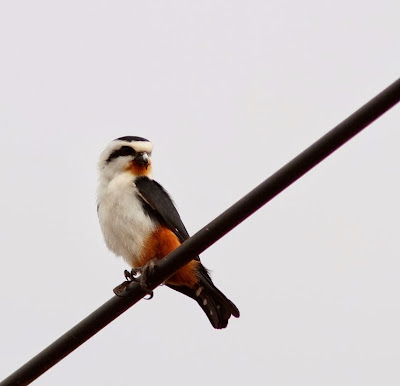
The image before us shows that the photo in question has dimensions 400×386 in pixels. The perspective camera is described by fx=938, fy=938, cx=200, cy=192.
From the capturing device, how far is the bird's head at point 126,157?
26.3ft

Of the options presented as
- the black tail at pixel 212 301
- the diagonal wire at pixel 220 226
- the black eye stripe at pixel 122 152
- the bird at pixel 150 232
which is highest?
the black eye stripe at pixel 122 152

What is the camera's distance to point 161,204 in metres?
7.45

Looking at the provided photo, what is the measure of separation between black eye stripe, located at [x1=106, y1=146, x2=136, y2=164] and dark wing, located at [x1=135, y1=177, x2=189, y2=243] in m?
0.44

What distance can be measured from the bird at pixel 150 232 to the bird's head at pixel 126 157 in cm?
15

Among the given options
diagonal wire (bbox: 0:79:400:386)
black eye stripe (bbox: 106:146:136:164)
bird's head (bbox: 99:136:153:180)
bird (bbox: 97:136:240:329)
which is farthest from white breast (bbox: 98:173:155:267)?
diagonal wire (bbox: 0:79:400:386)

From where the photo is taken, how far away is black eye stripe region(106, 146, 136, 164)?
8188 millimetres

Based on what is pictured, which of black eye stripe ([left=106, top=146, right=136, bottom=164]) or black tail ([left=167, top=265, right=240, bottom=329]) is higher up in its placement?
black eye stripe ([left=106, top=146, right=136, bottom=164])

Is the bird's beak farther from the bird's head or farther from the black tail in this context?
the black tail

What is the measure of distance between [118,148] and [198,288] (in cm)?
164

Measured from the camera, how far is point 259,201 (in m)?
4.23

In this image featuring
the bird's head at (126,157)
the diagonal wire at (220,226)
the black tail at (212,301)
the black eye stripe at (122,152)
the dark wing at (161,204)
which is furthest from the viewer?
the black eye stripe at (122,152)

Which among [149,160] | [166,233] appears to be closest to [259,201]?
[166,233]

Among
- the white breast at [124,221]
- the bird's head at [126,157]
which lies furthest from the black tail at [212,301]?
the bird's head at [126,157]

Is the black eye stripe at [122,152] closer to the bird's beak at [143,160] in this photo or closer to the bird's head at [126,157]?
the bird's head at [126,157]
